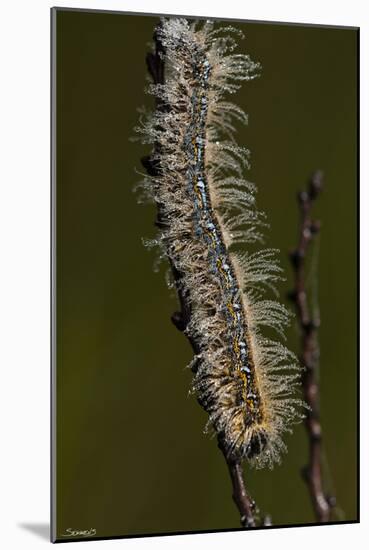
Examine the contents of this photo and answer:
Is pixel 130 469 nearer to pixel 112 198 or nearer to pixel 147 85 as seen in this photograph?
pixel 112 198

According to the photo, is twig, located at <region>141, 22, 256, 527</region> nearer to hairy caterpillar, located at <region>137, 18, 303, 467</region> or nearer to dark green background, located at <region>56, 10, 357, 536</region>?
hairy caterpillar, located at <region>137, 18, 303, 467</region>

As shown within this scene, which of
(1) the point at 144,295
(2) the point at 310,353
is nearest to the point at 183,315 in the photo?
(1) the point at 144,295
